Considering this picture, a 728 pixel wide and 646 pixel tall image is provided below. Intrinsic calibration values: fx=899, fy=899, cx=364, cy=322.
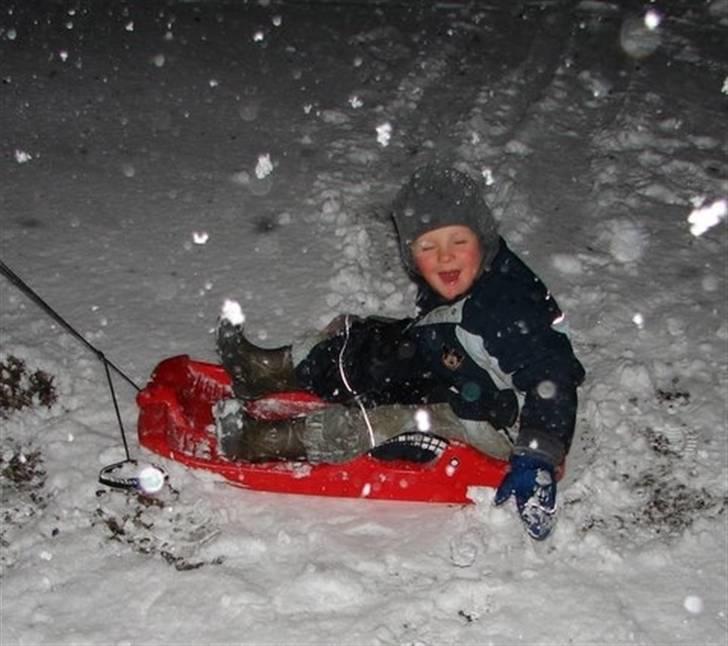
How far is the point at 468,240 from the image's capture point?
3.14 metres

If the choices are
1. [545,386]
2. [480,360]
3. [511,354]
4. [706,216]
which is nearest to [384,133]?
[706,216]

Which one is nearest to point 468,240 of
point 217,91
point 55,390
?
point 55,390

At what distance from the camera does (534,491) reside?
9.80ft

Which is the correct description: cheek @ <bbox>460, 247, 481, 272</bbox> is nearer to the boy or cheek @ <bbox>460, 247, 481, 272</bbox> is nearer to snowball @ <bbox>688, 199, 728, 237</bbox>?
the boy

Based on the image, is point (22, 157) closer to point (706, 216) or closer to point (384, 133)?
point (384, 133)

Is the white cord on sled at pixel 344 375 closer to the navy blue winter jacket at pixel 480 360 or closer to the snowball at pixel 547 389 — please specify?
Answer: the navy blue winter jacket at pixel 480 360

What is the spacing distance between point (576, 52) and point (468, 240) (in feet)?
15.3

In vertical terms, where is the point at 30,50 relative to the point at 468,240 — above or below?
above

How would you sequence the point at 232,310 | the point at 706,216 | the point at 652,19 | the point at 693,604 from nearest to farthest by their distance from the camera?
the point at 693,604, the point at 232,310, the point at 706,216, the point at 652,19

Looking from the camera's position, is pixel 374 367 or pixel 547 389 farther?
pixel 374 367

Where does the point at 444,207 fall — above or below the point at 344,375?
above

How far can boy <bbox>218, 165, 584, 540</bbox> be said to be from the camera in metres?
3.04

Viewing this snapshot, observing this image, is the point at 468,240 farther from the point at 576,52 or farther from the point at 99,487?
the point at 576,52

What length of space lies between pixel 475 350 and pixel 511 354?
0.56ft
